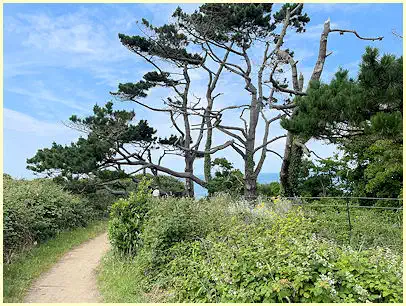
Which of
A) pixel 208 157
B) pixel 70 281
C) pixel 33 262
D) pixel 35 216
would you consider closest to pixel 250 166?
pixel 208 157

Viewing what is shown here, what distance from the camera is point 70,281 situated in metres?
6.02

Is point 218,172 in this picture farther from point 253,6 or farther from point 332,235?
point 332,235

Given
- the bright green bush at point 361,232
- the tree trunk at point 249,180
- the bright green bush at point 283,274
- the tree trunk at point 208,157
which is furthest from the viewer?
the tree trunk at point 208,157

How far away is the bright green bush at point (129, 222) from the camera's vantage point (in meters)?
6.55

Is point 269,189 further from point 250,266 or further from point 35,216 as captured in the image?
point 250,266

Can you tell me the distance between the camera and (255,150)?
1588cm

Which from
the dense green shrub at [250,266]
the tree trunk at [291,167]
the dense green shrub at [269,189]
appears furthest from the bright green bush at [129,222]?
the dense green shrub at [269,189]

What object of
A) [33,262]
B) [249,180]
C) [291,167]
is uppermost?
[291,167]

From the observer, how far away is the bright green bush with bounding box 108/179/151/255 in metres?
6.55

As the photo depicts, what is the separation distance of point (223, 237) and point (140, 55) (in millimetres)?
13725

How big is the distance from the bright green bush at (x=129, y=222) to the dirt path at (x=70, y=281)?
640mm

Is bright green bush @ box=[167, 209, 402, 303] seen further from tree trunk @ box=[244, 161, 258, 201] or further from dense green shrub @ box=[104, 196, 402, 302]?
tree trunk @ box=[244, 161, 258, 201]

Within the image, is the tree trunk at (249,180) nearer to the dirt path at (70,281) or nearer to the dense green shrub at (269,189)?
the dense green shrub at (269,189)

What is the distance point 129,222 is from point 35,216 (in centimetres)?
325
